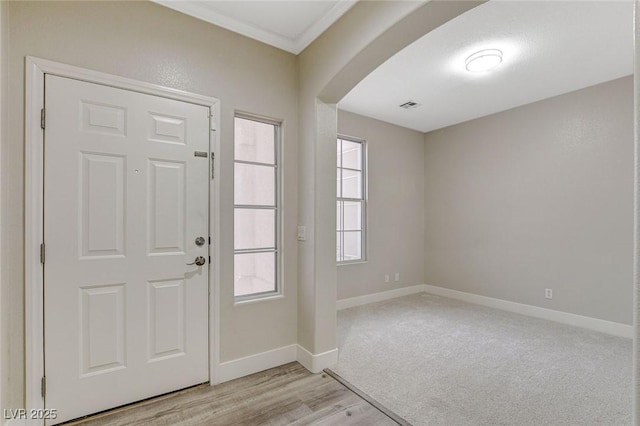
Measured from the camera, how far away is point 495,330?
352 cm

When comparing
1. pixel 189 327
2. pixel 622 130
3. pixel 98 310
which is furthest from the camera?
pixel 622 130

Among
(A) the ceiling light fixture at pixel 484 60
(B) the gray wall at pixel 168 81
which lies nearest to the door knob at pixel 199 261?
(B) the gray wall at pixel 168 81

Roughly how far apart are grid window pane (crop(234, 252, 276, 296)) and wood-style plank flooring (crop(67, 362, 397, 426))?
73 centimetres

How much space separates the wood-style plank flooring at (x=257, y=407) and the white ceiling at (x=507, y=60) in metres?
3.09

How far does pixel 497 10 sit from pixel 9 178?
3.54 metres

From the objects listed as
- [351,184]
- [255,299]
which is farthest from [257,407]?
[351,184]

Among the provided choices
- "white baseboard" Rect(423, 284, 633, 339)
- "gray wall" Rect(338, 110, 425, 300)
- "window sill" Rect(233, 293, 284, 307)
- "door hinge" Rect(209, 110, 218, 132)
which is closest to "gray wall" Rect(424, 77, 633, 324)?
"white baseboard" Rect(423, 284, 633, 339)

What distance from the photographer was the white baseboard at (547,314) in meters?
3.40

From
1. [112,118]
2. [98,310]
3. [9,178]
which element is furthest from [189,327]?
[112,118]

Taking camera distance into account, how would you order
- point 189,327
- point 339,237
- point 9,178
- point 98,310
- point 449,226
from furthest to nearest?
point 449,226 < point 339,237 < point 189,327 < point 98,310 < point 9,178

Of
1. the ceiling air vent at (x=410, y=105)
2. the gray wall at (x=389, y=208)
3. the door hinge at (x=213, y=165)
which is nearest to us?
the door hinge at (x=213, y=165)

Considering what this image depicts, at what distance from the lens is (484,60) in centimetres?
291

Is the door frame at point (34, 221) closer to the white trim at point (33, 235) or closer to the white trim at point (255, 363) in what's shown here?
the white trim at point (33, 235)

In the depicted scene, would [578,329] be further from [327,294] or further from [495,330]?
[327,294]
